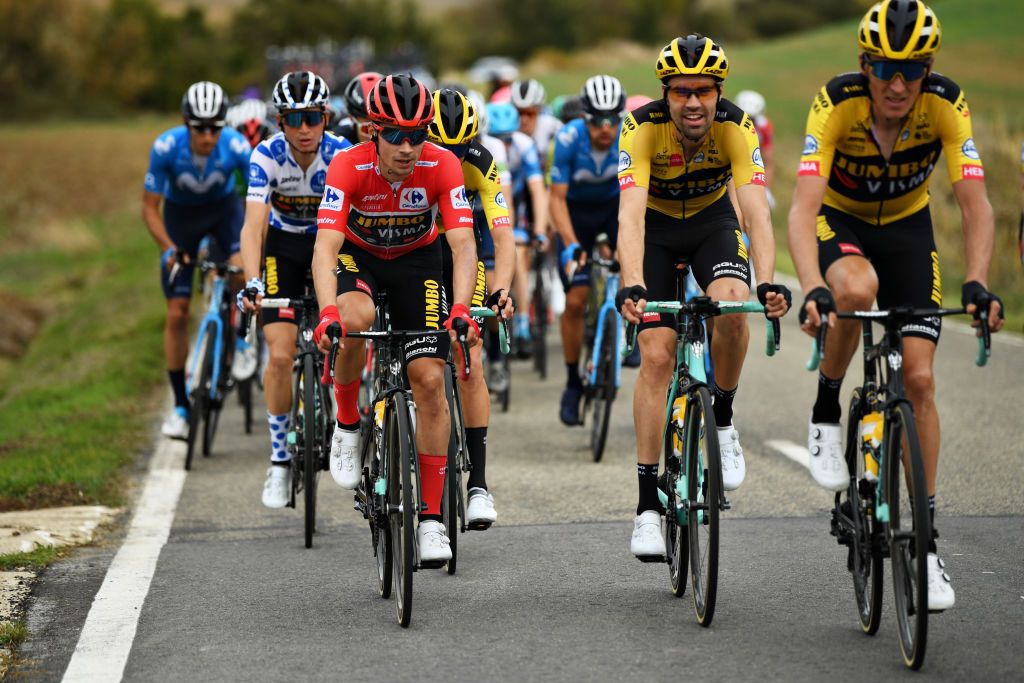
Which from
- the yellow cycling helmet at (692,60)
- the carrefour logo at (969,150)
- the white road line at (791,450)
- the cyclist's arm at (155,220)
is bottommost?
the white road line at (791,450)

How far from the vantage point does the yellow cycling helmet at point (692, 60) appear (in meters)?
6.56

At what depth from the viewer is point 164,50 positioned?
129 metres

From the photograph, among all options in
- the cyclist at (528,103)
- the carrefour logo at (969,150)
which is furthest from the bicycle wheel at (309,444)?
the cyclist at (528,103)

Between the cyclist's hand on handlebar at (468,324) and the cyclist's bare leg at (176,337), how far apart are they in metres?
4.87

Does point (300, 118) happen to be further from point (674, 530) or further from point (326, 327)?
point (674, 530)

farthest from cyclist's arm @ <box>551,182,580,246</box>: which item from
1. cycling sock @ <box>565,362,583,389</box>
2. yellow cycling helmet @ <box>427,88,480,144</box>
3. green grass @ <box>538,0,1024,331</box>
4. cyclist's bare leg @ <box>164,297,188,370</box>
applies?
green grass @ <box>538,0,1024,331</box>

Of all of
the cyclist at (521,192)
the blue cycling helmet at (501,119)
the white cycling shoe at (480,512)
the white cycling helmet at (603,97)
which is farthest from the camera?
the blue cycling helmet at (501,119)

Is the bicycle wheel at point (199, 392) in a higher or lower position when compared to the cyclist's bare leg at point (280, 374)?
lower

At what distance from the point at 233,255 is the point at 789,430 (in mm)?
4112

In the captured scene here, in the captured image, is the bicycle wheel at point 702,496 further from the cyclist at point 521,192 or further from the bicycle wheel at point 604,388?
the cyclist at point 521,192

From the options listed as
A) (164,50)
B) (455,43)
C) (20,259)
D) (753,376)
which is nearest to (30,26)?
(164,50)

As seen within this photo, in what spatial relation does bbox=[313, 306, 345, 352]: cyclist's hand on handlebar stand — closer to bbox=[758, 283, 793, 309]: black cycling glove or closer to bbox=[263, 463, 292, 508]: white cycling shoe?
bbox=[758, 283, 793, 309]: black cycling glove

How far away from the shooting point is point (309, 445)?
25.4 ft

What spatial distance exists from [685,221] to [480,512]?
63.1 inches
